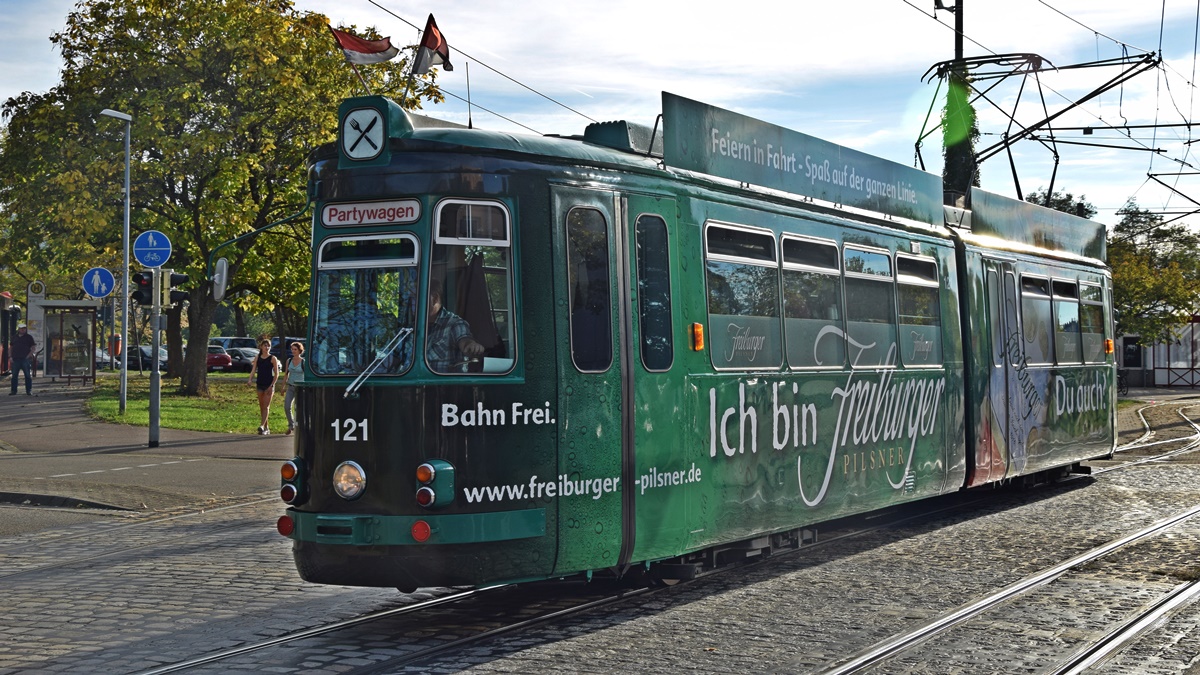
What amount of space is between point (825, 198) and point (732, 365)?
7.69 feet

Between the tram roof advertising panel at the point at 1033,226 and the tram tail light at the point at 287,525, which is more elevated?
the tram roof advertising panel at the point at 1033,226

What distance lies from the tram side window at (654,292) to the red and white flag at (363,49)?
227cm

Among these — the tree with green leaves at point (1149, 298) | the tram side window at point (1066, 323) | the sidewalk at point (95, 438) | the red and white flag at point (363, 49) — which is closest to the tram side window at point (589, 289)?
the red and white flag at point (363, 49)

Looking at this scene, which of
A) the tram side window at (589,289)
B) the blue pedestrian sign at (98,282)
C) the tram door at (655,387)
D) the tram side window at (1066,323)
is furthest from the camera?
the blue pedestrian sign at (98,282)

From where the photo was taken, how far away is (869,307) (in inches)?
454

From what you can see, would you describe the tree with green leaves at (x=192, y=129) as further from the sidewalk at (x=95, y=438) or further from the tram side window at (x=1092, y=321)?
the tram side window at (x=1092, y=321)

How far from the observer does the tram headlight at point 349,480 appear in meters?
7.80

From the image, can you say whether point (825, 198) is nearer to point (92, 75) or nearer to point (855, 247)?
point (855, 247)

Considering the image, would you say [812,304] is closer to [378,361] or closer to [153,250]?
[378,361]

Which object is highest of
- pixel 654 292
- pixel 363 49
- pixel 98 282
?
pixel 363 49

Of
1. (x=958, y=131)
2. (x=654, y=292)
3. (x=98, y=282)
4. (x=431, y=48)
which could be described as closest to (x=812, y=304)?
(x=654, y=292)

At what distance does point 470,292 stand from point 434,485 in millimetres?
1126

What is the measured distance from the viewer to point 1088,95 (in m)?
19.9

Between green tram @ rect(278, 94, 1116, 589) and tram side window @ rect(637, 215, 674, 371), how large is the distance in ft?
0.05
